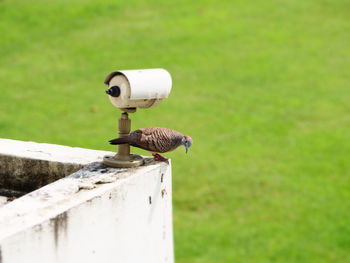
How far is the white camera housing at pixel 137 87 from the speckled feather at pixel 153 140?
0.18 m

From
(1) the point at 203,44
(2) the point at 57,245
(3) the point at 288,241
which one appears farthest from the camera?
(1) the point at 203,44

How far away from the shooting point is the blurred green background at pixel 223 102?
10.8 m

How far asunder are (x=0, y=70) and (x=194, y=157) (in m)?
5.66

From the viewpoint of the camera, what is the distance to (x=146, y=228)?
419 centimetres

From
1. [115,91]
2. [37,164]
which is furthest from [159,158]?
[37,164]

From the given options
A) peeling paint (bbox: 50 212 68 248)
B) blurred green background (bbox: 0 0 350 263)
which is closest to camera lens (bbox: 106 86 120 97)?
peeling paint (bbox: 50 212 68 248)

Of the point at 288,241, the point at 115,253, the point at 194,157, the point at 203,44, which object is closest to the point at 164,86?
the point at 115,253

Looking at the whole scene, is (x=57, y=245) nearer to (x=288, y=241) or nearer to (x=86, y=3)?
(x=288, y=241)

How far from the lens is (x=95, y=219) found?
3.70m

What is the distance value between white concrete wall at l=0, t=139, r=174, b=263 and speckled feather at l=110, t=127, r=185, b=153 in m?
0.10

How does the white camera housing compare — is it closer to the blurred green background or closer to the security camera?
the security camera

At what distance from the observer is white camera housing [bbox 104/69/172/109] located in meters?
4.02

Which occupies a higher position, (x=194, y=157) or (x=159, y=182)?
(x=194, y=157)

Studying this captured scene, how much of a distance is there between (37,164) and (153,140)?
0.72m
